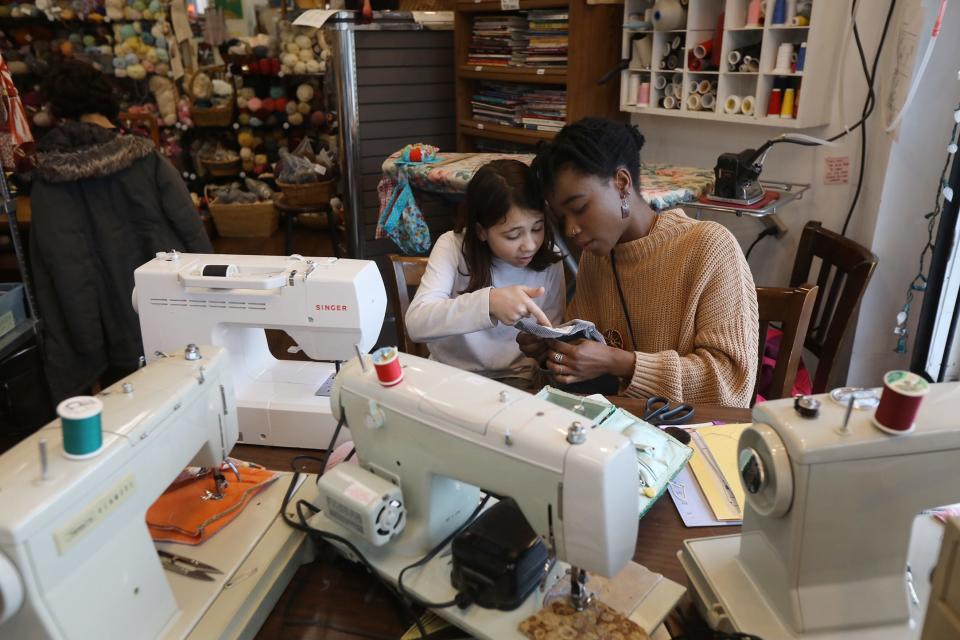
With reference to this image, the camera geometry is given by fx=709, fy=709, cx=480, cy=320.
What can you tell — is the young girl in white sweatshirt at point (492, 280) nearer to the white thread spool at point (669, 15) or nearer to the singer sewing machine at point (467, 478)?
the singer sewing machine at point (467, 478)

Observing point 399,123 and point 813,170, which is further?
point 399,123

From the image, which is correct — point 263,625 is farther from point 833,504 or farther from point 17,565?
point 833,504

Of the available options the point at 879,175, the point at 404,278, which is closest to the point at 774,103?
the point at 879,175

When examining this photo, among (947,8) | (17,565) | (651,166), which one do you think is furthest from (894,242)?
(17,565)

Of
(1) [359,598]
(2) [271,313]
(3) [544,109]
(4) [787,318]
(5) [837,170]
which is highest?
(3) [544,109]

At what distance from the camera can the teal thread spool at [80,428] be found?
691 millimetres

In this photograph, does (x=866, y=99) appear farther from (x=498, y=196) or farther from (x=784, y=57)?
(x=498, y=196)

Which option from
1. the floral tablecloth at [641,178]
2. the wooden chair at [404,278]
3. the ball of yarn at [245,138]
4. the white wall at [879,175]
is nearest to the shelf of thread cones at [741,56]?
the white wall at [879,175]

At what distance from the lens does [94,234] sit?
2.59 meters

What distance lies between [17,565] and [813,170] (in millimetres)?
2535

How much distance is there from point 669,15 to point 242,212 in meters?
3.37

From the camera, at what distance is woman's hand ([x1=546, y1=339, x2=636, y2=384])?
Answer: 139cm

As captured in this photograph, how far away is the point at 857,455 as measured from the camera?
2.37 ft

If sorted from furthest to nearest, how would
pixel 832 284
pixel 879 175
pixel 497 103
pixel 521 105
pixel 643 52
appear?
pixel 497 103
pixel 521 105
pixel 643 52
pixel 879 175
pixel 832 284
